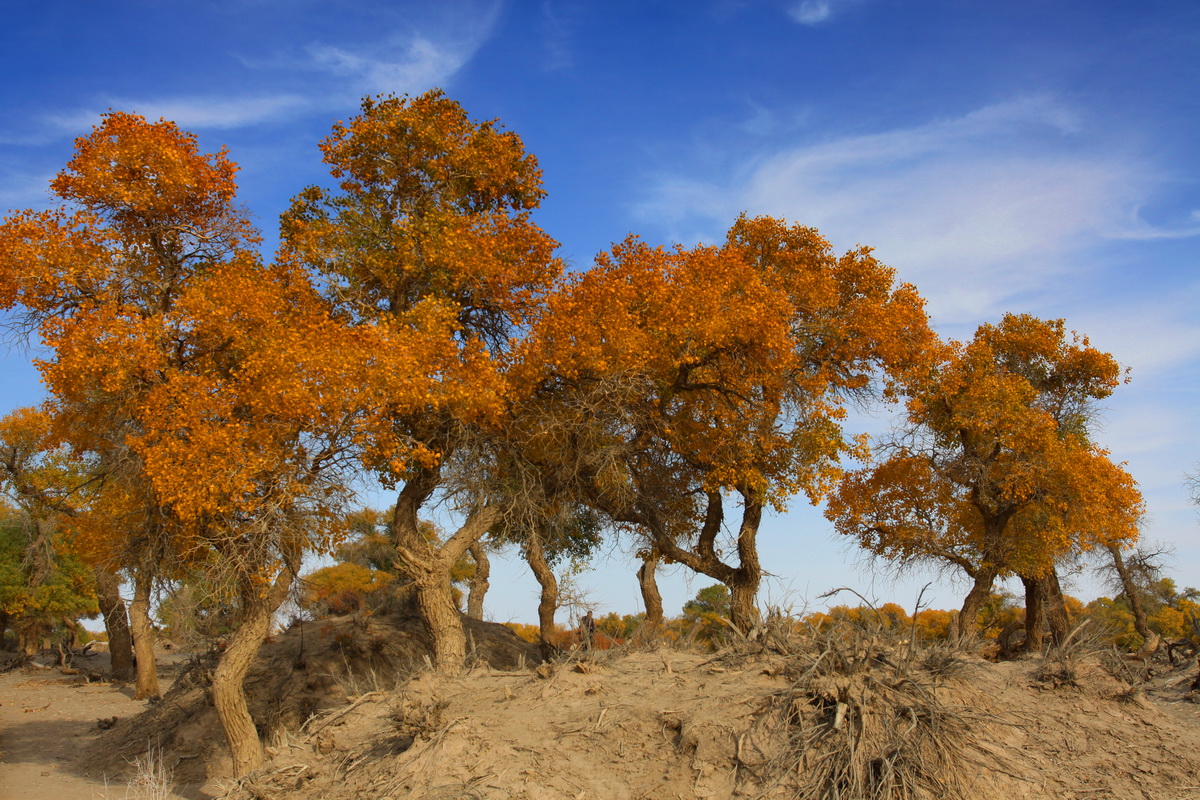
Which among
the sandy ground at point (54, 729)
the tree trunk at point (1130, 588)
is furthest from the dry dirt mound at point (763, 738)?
the tree trunk at point (1130, 588)

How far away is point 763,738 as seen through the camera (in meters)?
7.54

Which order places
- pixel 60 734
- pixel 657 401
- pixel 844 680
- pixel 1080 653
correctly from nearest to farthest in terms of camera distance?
pixel 844 680 < pixel 1080 653 < pixel 657 401 < pixel 60 734

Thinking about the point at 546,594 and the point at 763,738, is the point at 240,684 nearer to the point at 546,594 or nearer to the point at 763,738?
the point at 546,594

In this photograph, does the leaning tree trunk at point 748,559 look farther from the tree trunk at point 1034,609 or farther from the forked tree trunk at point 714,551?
the tree trunk at point 1034,609

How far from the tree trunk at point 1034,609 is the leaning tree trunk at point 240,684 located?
20035 mm

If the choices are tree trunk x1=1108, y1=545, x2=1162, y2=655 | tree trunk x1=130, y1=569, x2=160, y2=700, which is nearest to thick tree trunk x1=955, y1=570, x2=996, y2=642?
tree trunk x1=1108, y1=545, x2=1162, y2=655

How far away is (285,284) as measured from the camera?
55.7 feet

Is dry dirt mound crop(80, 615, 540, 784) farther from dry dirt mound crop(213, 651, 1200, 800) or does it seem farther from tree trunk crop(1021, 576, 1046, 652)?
tree trunk crop(1021, 576, 1046, 652)

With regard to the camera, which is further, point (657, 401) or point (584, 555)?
point (584, 555)

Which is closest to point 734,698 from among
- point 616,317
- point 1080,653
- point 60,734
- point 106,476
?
point 1080,653

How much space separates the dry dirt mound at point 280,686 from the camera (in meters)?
17.4

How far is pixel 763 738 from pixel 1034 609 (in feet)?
67.4

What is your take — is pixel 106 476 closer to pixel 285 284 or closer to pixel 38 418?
pixel 285 284

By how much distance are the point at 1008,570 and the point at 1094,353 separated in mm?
7713
